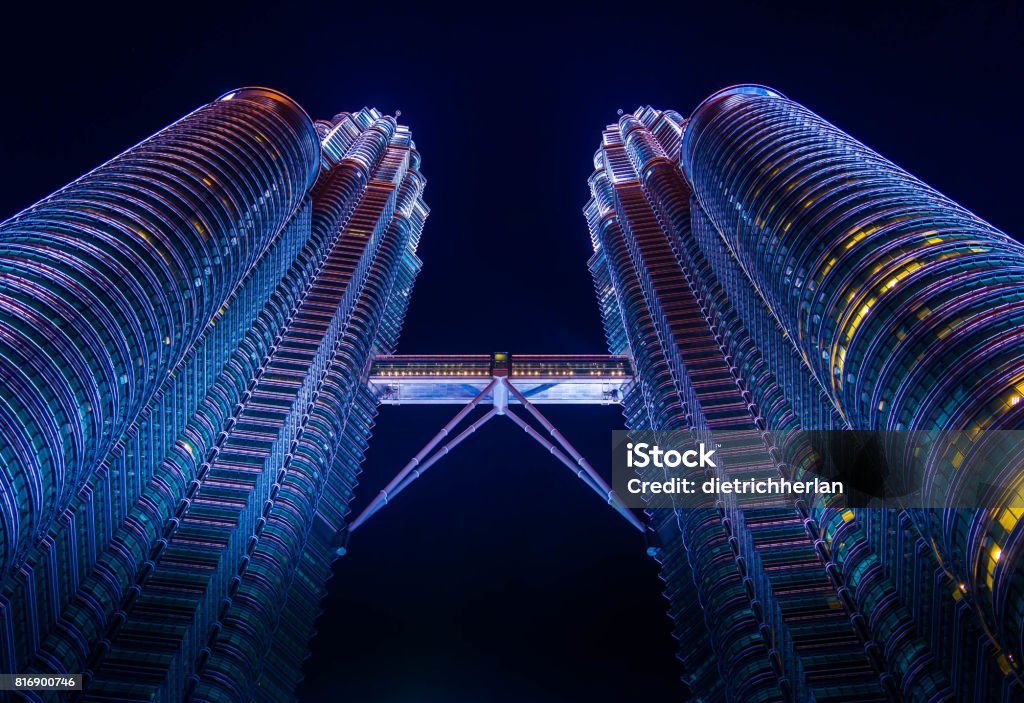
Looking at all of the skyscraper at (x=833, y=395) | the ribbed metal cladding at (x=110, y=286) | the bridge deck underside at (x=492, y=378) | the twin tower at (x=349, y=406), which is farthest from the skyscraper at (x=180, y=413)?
the skyscraper at (x=833, y=395)

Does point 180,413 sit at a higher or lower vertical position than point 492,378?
lower

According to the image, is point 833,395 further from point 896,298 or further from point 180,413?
point 180,413

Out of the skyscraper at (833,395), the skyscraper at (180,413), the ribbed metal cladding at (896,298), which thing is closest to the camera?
the ribbed metal cladding at (896,298)

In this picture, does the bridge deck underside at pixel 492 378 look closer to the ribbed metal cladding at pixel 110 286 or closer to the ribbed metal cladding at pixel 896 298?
the ribbed metal cladding at pixel 110 286

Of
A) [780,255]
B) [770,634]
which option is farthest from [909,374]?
[770,634]

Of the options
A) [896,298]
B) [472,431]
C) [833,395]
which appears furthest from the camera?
[472,431]

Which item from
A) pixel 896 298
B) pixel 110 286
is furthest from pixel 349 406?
pixel 896 298
